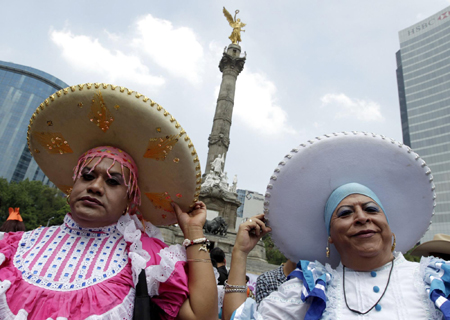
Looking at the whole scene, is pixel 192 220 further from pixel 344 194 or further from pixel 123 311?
pixel 344 194

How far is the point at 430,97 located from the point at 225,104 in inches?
1688

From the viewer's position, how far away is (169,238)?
1888 centimetres

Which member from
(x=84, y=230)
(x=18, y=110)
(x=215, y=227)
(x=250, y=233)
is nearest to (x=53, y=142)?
(x=84, y=230)

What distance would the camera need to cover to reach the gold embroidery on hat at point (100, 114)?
203cm

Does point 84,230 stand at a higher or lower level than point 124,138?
lower

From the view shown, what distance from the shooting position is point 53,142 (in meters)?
2.30

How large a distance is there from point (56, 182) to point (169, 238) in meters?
17.1

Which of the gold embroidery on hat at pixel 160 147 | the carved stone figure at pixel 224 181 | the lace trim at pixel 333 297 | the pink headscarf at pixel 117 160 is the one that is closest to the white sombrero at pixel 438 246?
the lace trim at pixel 333 297

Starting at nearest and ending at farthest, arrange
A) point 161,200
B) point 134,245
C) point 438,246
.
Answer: point 134,245 → point 161,200 → point 438,246

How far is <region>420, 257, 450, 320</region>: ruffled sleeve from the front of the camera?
4.52 ft

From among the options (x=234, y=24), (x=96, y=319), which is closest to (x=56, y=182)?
(x=96, y=319)

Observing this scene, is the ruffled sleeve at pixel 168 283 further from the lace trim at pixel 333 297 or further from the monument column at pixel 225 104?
the monument column at pixel 225 104

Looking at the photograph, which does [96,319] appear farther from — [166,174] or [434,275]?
[434,275]

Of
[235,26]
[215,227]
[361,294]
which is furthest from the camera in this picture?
[235,26]
